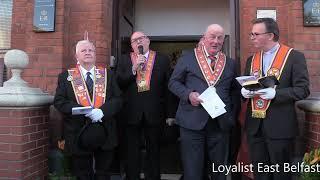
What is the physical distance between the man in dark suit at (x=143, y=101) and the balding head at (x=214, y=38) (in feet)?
2.14

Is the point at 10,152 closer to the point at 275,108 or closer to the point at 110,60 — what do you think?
the point at 110,60

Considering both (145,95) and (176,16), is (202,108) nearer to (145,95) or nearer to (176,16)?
(145,95)

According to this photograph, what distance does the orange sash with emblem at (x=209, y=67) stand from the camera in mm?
3424

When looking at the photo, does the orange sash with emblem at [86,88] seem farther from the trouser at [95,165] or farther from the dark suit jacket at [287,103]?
the dark suit jacket at [287,103]

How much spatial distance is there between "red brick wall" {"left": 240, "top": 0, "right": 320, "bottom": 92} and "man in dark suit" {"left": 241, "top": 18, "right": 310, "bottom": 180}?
41.6 inches

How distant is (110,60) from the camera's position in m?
4.72

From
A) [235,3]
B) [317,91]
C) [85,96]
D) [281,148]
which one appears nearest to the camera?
[281,148]

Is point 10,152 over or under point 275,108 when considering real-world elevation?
under

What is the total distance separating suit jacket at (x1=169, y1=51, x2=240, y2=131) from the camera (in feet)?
11.1

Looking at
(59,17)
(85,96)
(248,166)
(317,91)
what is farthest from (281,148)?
(59,17)

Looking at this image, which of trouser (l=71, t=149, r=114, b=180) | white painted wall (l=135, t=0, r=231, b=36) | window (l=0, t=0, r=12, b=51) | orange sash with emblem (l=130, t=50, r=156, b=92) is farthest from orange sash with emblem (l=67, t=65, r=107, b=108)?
white painted wall (l=135, t=0, r=231, b=36)

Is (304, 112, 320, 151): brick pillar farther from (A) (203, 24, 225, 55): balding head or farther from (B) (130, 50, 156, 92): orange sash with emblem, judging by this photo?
(B) (130, 50, 156, 92): orange sash with emblem

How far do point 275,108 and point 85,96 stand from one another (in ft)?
5.85

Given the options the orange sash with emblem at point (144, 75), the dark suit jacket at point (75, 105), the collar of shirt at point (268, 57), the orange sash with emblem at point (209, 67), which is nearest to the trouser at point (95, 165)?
the dark suit jacket at point (75, 105)
